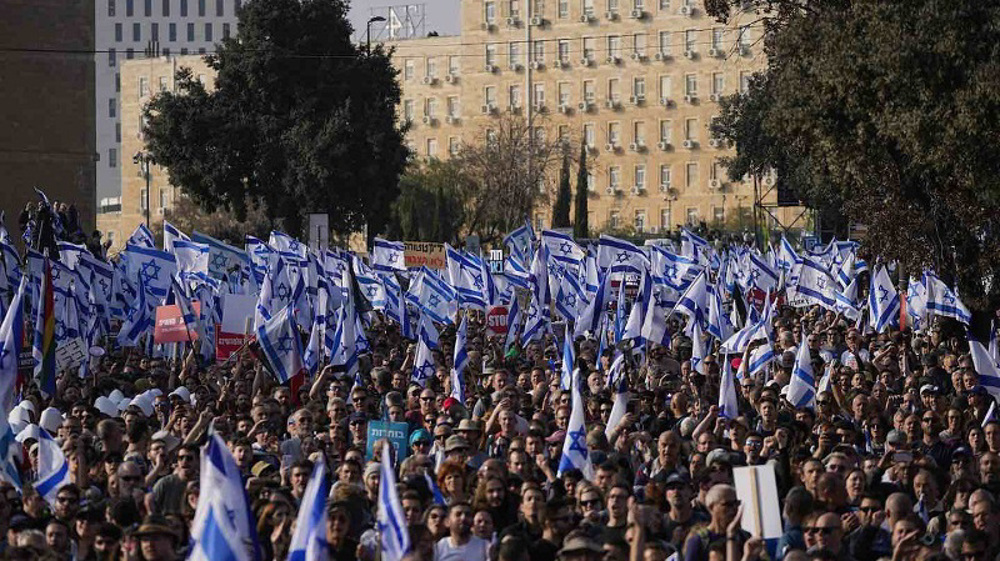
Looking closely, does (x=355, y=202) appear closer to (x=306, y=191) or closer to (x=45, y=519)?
(x=306, y=191)

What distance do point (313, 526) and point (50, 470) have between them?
465 cm

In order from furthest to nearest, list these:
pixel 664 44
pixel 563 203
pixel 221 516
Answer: pixel 664 44 < pixel 563 203 < pixel 221 516

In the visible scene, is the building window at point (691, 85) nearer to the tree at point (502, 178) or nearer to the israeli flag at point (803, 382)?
the tree at point (502, 178)

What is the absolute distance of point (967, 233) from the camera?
26859mm

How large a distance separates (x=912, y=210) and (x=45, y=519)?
58.9ft

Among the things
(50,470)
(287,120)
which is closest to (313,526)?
(50,470)

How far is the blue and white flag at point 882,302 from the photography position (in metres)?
28.3

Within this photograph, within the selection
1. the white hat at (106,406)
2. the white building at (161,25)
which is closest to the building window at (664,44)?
the white building at (161,25)

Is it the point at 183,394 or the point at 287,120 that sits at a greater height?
the point at 287,120

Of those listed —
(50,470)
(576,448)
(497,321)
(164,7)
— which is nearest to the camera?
(50,470)

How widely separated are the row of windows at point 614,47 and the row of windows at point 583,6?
52.2 inches

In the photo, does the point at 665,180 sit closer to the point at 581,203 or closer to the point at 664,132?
the point at 664,132

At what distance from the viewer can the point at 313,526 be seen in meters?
9.34

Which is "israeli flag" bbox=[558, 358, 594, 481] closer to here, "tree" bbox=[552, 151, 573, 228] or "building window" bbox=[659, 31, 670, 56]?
"tree" bbox=[552, 151, 573, 228]
